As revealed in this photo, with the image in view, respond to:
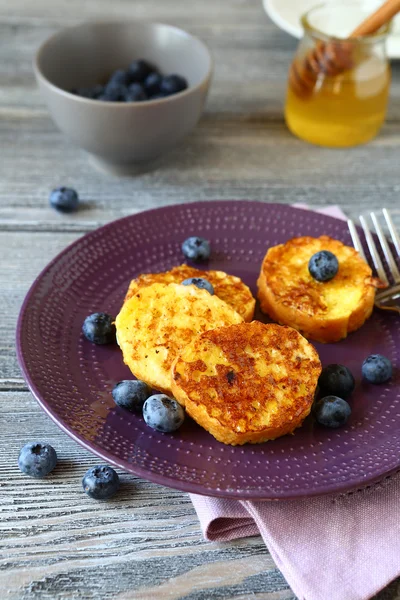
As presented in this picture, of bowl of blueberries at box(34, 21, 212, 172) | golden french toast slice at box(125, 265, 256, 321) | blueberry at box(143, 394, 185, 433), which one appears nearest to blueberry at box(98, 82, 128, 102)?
bowl of blueberries at box(34, 21, 212, 172)

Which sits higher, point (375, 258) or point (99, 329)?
point (375, 258)

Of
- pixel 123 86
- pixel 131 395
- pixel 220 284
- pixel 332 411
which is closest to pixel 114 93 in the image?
pixel 123 86

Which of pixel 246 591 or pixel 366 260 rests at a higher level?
pixel 366 260

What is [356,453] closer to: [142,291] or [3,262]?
[142,291]

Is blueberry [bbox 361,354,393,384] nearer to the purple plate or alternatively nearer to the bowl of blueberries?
the purple plate

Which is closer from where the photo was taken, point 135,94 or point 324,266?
point 324,266

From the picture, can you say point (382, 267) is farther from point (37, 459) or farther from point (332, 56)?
point (37, 459)

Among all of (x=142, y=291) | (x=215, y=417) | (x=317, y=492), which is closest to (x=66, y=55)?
(x=142, y=291)
